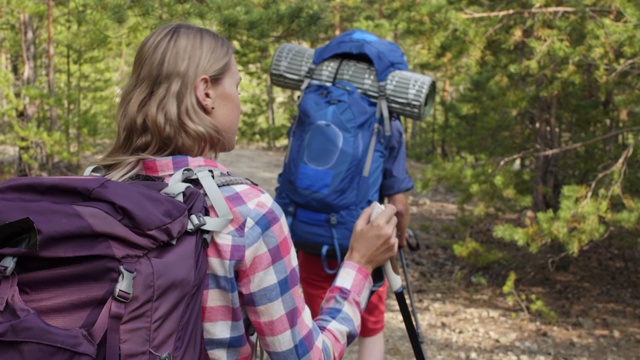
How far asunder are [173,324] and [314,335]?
0.40 m

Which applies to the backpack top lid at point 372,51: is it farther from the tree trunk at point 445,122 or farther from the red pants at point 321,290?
the tree trunk at point 445,122

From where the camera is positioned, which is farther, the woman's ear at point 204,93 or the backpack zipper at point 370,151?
the backpack zipper at point 370,151

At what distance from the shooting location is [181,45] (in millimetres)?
1479

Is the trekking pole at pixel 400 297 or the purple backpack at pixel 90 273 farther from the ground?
the purple backpack at pixel 90 273

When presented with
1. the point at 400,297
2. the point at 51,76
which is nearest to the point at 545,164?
the point at 400,297

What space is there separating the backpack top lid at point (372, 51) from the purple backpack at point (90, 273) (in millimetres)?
2060

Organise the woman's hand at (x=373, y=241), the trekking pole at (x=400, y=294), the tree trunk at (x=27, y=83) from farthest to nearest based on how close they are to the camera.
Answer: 1. the tree trunk at (x=27, y=83)
2. the trekking pole at (x=400, y=294)
3. the woman's hand at (x=373, y=241)

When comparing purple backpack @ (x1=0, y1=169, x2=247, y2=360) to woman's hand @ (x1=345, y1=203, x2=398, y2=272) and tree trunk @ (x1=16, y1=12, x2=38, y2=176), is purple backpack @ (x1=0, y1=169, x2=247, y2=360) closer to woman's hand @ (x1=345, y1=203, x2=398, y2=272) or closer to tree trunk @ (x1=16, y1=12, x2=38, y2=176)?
woman's hand @ (x1=345, y1=203, x2=398, y2=272)

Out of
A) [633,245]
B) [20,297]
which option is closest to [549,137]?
[633,245]

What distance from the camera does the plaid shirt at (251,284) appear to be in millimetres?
1356

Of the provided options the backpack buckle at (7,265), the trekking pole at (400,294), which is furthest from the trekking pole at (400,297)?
the backpack buckle at (7,265)

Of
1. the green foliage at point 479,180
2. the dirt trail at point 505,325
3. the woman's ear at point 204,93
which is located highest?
the woman's ear at point 204,93

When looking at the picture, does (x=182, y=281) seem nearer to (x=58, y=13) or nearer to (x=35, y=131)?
(x=35, y=131)

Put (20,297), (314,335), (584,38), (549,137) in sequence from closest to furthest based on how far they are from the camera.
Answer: (20,297), (314,335), (584,38), (549,137)
